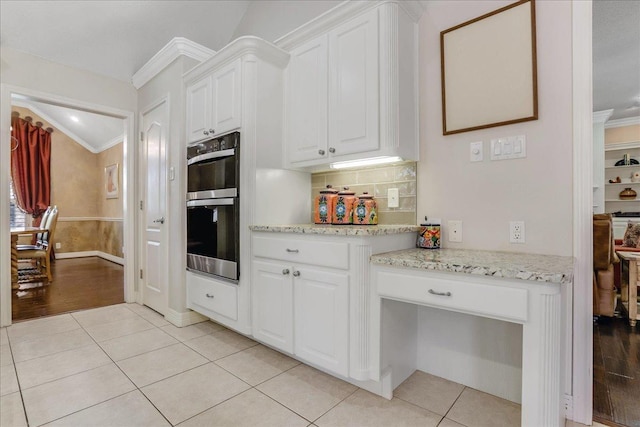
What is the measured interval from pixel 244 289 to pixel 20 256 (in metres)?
4.03

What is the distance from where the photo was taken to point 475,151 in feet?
5.84

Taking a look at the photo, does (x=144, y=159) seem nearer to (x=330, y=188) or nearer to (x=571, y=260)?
(x=330, y=188)

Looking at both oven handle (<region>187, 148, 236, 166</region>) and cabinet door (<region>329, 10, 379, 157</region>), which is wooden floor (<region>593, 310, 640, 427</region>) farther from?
oven handle (<region>187, 148, 236, 166</region>)

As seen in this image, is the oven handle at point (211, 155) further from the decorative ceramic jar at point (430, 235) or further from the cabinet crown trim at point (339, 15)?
the decorative ceramic jar at point (430, 235)

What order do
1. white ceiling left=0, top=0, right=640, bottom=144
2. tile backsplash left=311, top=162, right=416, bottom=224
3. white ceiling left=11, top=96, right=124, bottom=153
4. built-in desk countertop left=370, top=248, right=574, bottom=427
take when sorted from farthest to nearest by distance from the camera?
white ceiling left=11, top=96, right=124, bottom=153 → white ceiling left=0, top=0, right=640, bottom=144 → tile backsplash left=311, top=162, right=416, bottom=224 → built-in desk countertop left=370, top=248, right=574, bottom=427

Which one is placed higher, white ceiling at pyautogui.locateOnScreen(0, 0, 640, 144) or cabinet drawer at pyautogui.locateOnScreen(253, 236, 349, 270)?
white ceiling at pyautogui.locateOnScreen(0, 0, 640, 144)

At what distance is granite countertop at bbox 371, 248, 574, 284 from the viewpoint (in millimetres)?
1103

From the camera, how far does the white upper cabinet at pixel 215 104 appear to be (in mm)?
2275

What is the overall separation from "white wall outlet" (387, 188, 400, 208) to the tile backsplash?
2 centimetres

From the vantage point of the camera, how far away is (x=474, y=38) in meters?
1.77

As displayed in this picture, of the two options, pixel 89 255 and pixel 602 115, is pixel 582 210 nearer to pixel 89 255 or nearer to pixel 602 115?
pixel 602 115

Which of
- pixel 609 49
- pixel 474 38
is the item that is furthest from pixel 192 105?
pixel 609 49

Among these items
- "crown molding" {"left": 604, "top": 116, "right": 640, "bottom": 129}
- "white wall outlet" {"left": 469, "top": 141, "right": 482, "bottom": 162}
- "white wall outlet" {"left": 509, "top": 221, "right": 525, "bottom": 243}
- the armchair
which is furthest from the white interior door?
"crown molding" {"left": 604, "top": 116, "right": 640, "bottom": 129}

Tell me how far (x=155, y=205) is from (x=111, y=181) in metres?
4.35
